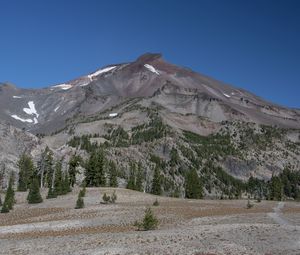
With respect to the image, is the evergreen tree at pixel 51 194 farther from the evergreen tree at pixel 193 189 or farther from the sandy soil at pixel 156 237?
the evergreen tree at pixel 193 189

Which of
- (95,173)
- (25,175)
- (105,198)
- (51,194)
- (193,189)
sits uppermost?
(95,173)

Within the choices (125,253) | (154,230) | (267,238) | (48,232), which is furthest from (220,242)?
(48,232)

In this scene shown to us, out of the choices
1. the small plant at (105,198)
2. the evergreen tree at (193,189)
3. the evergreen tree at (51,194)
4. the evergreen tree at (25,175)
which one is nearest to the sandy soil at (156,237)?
the small plant at (105,198)

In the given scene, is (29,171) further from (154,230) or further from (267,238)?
(267,238)

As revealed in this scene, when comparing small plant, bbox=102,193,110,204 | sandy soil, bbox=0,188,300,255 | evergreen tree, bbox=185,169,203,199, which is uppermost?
evergreen tree, bbox=185,169,203,199

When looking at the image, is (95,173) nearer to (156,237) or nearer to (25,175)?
(25,175)

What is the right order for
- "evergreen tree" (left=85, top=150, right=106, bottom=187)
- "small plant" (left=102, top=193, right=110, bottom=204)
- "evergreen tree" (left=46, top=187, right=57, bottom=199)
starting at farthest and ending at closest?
"evergreen tree" (left=85, top=150, right=106, bottom=187), "evergreen tree" (left=46, top=187, right=57, bottom=199), "small plant" (left=102, top=193, right=110, bottom=204)

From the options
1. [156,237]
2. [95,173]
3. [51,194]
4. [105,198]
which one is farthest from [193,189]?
[156,237]

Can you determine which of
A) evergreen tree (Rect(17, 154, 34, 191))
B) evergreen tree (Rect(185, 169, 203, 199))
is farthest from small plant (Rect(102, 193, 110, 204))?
evergreen tree (Rect(185, 169, 203, 199))

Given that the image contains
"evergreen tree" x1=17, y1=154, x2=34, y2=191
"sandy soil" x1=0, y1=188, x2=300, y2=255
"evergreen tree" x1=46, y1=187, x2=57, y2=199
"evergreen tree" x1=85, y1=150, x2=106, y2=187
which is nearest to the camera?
"sandy soil" x1=0, y1=188, x2=300, y2=255

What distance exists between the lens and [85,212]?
70.6m

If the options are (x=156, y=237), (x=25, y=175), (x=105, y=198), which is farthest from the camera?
(x=25, y=175)

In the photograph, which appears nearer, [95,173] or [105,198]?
[105,198]

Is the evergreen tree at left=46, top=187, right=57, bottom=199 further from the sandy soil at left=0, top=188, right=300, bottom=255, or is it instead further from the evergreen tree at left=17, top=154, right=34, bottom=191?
the evergreen tree at left=17, top=154, right=34, bottom=191
